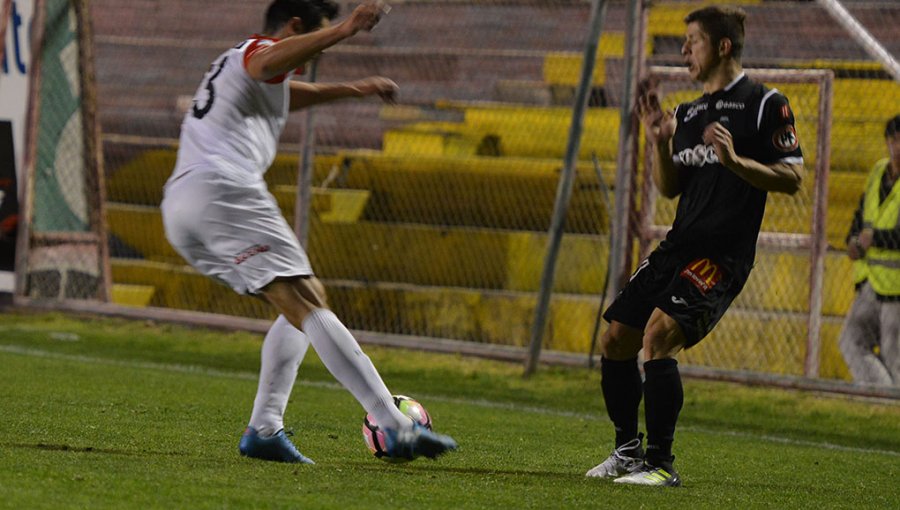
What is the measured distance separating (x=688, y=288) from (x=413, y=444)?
44.0 inches

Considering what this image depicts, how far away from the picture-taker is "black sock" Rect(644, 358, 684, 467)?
5625 millimetres

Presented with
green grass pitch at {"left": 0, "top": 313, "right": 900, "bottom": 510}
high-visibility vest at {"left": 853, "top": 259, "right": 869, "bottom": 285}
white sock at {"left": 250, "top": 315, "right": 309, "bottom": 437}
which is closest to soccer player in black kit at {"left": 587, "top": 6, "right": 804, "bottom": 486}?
green grass pitch at {"left": 0, "top": 313, "right": 900, "bottom": 510}

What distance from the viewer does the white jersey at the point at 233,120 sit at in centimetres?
565

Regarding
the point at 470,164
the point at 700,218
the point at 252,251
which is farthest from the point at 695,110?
the point at 470,164

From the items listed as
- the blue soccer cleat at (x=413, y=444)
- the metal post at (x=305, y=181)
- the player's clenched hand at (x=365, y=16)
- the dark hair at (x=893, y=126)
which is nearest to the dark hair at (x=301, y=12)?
the player's clenched hand at (x=365, y=16)

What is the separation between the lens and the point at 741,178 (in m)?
5.61

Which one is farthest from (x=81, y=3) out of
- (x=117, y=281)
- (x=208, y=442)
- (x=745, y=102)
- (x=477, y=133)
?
(x=745, y=102)

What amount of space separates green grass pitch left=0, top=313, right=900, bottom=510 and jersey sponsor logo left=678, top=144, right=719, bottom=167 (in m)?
1.17

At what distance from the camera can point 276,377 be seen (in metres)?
5.73

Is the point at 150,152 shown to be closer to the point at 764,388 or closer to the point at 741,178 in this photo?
the point at 764,388

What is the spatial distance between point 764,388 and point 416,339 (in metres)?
2.38

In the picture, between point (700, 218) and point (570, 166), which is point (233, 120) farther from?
point (570, 166)

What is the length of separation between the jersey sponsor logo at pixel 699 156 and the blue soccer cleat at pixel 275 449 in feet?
5.70

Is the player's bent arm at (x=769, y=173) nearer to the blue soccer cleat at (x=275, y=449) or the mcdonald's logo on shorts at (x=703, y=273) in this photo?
the mcdonald's logo on shorts at (x=703, y=273)
